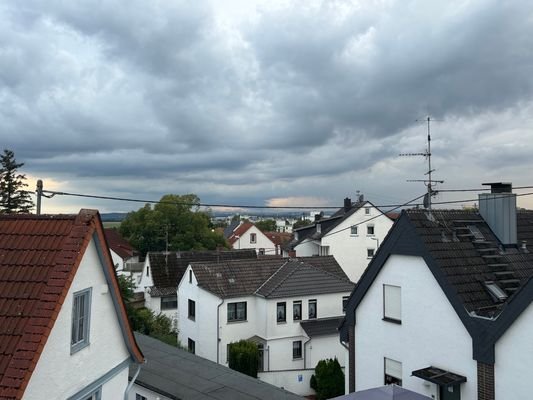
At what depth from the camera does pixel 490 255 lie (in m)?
13.8

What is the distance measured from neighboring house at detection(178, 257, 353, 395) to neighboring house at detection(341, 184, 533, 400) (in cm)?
1190

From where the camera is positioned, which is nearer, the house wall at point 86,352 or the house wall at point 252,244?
the house wall at point 86,352

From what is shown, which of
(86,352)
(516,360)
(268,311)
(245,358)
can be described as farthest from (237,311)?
(86,352)

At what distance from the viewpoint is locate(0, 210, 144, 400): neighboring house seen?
20.9 ft

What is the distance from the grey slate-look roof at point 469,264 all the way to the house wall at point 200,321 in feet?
44.8

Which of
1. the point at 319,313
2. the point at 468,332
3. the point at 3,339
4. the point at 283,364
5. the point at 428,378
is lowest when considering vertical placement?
the point at 283,364

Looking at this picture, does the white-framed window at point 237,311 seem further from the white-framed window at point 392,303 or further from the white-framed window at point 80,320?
the white-framed window at point 80,320

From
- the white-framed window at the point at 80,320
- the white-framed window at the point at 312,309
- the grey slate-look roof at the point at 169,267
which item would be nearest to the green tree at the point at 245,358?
the white-framed window at the point at 312,309

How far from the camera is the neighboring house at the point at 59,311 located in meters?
6.38

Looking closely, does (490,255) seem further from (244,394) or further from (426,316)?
(244,394)

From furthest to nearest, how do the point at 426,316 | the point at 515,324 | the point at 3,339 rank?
the point at 426,316, the point at 515,324, the point at 3,339

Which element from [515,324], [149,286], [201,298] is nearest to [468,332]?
[515,324]

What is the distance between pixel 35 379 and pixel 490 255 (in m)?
12.4

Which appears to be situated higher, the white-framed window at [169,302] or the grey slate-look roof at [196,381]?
the grey slate-look roof at [196,381]
